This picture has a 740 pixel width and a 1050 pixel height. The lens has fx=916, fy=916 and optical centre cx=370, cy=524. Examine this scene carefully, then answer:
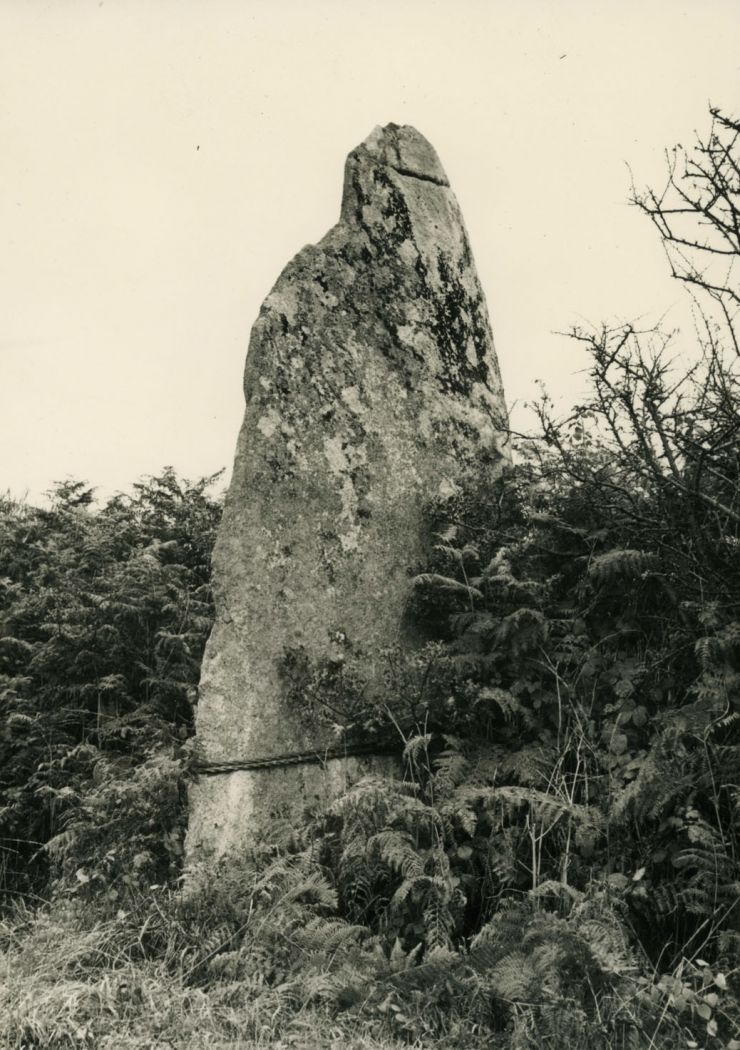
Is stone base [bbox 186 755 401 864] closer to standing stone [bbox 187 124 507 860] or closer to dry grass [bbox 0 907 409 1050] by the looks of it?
standing stone [bbox 187 124 507 860]

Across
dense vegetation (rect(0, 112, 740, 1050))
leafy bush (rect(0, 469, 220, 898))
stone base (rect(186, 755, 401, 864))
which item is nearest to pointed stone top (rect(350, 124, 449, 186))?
dense vegetation (rect(0, 112, 740, 1050))

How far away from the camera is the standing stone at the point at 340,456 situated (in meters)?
5.02

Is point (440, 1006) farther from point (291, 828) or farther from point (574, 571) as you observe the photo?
point (574, 571)

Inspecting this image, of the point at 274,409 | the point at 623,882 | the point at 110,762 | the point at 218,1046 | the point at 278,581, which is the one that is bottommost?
the point at 218,1046

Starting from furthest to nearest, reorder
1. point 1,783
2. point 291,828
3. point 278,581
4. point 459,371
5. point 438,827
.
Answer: point 459,371 < point 1,783 < point 278,581 < point 291,828 < point 438,827

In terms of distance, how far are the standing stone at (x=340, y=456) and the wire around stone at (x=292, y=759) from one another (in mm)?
33

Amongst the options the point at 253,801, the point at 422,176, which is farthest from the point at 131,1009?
the point at 422,176

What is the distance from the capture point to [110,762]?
5477mm

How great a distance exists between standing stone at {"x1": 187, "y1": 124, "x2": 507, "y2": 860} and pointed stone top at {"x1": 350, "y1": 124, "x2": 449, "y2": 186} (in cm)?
2

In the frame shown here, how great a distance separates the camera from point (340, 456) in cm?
562

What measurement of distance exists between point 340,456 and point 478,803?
2.24m

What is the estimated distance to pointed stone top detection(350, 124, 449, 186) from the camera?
638 cm

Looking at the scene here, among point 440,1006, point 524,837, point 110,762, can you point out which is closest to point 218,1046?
point 440,1006

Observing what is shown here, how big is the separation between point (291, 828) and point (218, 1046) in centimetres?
160
